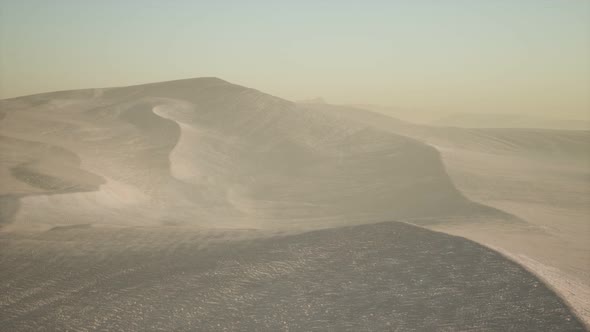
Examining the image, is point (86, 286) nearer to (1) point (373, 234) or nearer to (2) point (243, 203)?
(1) point (373, 234)

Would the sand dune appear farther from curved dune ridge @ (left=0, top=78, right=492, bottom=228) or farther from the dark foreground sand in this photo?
curved dune ridge @ (left=0, top=78, right=492, bottom=228)

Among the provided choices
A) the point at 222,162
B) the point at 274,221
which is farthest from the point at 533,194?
the point at 222,162

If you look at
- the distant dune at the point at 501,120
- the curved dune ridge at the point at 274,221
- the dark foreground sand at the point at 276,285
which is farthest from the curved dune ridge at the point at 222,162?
the distant dune at the point at 501,120

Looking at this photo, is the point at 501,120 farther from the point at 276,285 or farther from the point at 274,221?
the point at 276,285

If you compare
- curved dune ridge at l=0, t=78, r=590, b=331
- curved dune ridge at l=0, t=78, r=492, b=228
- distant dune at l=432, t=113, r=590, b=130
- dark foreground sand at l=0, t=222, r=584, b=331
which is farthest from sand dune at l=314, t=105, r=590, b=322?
distant dune at l=432, t=113, r=590, b=130

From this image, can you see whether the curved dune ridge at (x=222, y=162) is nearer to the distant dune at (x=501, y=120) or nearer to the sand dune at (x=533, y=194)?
the sand dune at (x=533, y=194)
